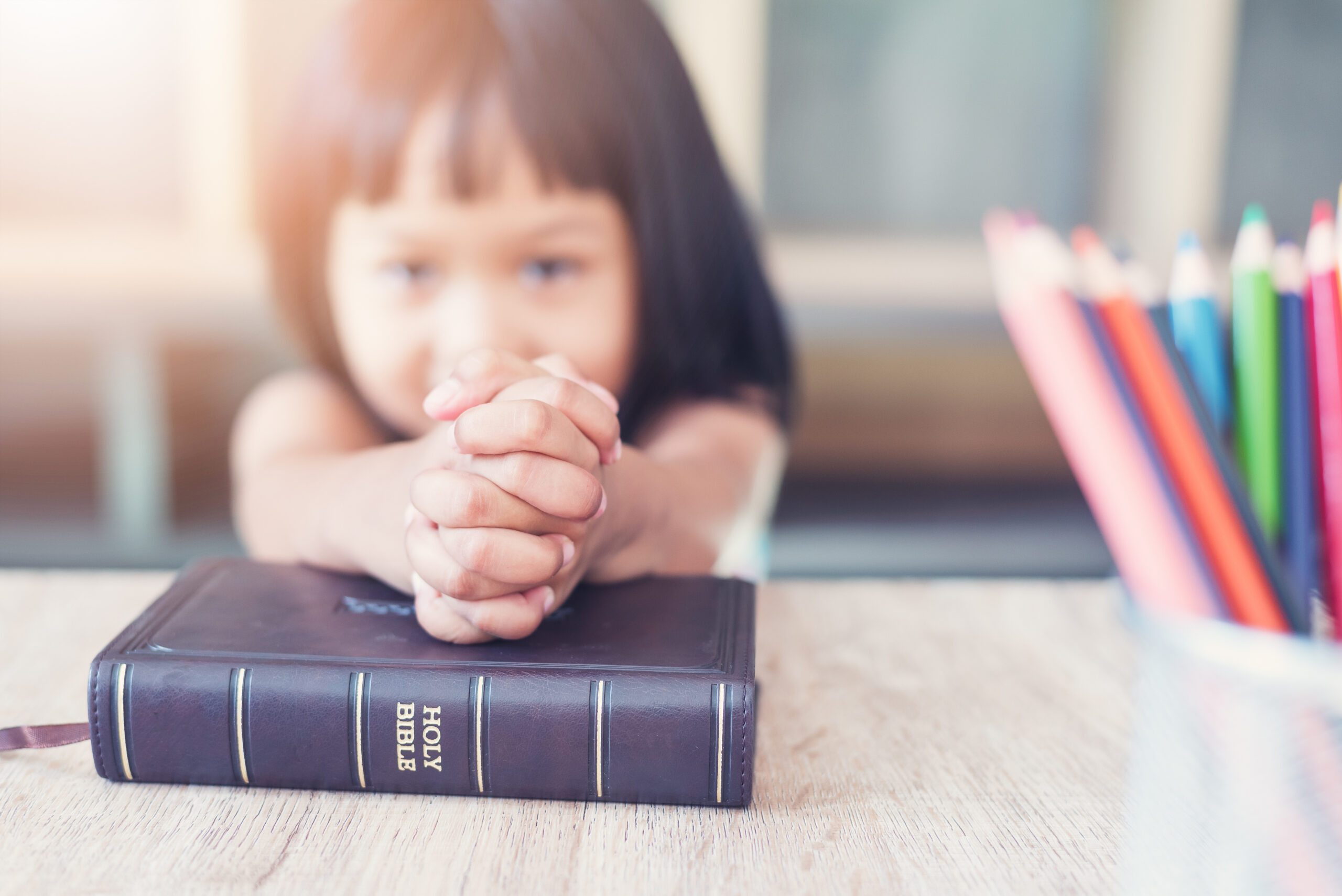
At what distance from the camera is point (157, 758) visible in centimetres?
26

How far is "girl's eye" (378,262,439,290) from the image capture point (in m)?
0.65

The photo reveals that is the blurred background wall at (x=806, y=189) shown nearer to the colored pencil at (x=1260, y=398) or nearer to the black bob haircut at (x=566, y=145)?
Answer: the black bob haircut at (x=566, y=145)

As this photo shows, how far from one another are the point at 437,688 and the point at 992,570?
103cm

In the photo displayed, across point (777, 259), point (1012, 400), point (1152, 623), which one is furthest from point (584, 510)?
point (1012, 400)

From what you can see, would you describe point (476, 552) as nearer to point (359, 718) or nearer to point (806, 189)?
point (359, 718)

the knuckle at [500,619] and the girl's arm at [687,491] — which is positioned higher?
the knuckle at [500,619]

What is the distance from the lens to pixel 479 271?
2.10ft

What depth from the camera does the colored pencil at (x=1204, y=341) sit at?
201mm

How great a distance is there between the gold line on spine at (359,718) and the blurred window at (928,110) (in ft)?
3.27

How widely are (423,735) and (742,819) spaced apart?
3.4 inches

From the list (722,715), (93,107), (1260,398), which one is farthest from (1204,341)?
(93,107)

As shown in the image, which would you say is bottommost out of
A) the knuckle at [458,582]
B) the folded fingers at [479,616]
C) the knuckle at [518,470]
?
the folded fingers at [479,616]

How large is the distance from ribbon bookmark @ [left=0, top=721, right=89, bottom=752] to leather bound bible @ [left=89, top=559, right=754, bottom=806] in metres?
0.03

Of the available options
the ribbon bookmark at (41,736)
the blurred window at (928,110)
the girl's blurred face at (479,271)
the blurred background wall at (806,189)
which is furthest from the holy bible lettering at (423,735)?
the blurred window at (928,110)
